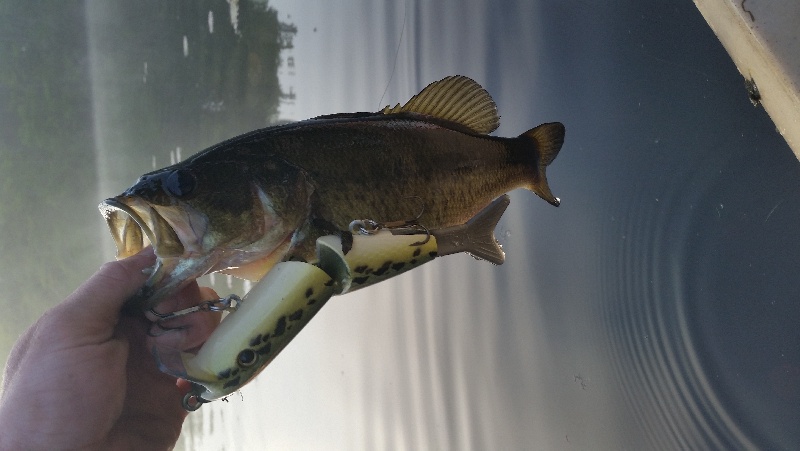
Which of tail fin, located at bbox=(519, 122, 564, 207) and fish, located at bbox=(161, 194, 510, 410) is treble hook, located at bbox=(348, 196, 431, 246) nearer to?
fish, located at bbox=(161, 194, 510, 410)

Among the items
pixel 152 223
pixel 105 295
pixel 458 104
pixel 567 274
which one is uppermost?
pixel 458 104

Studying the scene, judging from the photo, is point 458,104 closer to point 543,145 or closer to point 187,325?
point 543,145

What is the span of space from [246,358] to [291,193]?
292 mm

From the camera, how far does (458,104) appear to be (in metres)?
1.09

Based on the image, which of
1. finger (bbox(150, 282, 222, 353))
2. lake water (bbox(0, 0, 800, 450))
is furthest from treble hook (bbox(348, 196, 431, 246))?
lake water (bbox(0, 0, 800, 450))

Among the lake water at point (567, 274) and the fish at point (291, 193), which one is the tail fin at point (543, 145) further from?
the lake water at point (567, 274)

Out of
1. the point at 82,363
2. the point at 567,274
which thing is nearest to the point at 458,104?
the point at 82,363

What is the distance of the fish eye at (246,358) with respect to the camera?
2.38 ft

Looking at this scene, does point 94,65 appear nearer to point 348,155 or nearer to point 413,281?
point 413,281

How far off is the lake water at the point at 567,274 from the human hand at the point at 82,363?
1.22 metres

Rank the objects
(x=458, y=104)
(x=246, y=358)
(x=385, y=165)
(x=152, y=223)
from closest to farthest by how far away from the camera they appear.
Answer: (x=246, y=358)
(x=152, y=223)
(x=385, y=165)
(x=458, y=104)

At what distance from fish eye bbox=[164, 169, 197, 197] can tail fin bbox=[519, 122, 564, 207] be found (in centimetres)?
63

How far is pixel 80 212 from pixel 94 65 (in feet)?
3.47

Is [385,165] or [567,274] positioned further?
[567,274]
